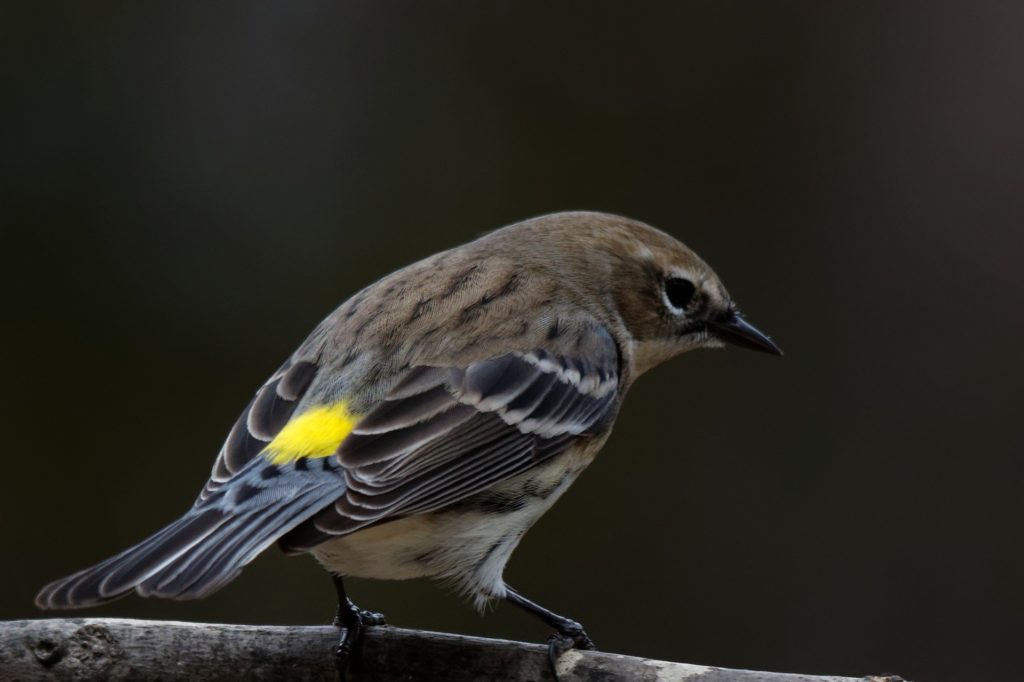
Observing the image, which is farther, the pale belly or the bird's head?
the bird's head

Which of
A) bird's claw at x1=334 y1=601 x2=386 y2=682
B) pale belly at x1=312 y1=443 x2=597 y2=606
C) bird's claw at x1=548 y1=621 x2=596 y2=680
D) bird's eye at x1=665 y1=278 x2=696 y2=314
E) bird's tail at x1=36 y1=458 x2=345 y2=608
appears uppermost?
bird's eye at x1=665 y1=278 x2=696 y2=314

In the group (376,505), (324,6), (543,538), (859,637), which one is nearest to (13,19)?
(324,6)

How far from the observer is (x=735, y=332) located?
5.76 m

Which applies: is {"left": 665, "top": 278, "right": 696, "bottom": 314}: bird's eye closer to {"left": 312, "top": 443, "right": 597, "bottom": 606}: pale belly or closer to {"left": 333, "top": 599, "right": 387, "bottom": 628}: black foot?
{"left": 312, "top": 443, "right": 597, "bottom": 606}: pale belly

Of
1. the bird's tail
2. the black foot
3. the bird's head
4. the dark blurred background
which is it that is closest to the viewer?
the bird's tail

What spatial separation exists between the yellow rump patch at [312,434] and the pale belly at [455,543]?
13.2 inches

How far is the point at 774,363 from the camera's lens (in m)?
8.21

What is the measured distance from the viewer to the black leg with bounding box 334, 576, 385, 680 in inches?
175

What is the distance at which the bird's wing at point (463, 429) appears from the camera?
4129 millimetres

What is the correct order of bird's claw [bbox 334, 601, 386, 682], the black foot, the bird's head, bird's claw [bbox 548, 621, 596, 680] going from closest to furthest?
bird's claw [bbox 548, 621, 596, 680] < bird's claw [bbox 334, 601, 386, 682] < the black foot < the bird's head

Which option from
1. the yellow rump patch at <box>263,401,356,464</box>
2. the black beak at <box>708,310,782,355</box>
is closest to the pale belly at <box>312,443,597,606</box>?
the yellow rump patch at <box>263,401,356,464</box>

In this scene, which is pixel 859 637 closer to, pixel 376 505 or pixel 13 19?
pixel 376 505

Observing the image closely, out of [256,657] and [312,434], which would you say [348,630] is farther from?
[312,434]

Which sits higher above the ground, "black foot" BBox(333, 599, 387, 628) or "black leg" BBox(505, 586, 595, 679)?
"black foot" BBox(333, 599, 387, 628)
